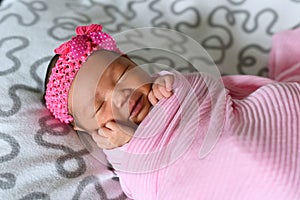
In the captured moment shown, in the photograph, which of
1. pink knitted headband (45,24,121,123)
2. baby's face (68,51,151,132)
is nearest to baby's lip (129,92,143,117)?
baby's face (68,51,151,132)

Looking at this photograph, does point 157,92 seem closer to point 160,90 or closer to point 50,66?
point 160,90

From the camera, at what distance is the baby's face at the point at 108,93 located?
0.87 m

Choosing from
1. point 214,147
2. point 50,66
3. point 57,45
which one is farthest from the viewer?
point 57,45

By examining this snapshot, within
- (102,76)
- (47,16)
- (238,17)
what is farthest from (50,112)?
(238,17)

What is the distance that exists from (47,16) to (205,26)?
41cm

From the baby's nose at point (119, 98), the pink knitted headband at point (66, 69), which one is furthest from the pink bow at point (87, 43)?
the baby's nose at point (119, 98)

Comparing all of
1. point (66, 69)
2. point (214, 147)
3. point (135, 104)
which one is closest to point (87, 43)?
point (66, 69)

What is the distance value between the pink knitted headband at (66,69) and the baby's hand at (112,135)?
77 millimetres

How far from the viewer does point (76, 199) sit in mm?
848

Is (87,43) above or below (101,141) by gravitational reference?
above

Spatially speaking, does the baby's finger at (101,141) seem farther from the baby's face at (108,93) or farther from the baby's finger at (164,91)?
the baby's finger at (164,91)

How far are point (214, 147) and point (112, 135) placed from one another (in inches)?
7.3

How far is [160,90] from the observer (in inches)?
35.1

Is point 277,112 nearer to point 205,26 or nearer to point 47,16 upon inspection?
point 205,26
